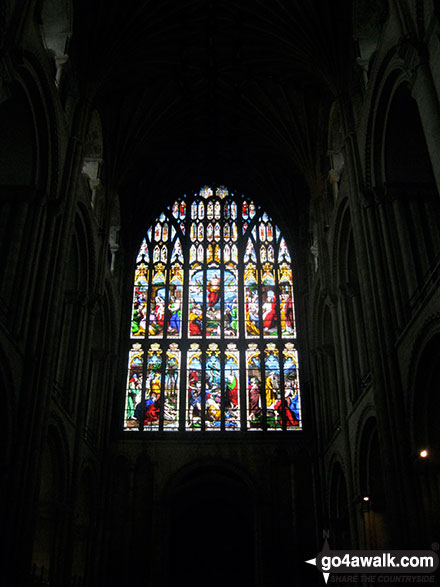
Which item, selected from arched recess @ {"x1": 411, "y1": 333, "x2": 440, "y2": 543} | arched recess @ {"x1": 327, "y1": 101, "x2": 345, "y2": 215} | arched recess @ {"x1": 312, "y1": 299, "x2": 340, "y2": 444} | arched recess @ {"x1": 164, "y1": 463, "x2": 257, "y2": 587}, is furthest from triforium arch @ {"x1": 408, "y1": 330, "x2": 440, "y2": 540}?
arched recess @ {"x1": 164, "y1": 463, "x2": 257, "y2": 587}

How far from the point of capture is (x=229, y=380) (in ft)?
70.9

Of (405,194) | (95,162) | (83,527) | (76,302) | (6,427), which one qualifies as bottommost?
(83,527)

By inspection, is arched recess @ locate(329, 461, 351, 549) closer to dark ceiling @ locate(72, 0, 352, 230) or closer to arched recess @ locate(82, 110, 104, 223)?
dark ceiling @ locate(72, 0, 352, 230)

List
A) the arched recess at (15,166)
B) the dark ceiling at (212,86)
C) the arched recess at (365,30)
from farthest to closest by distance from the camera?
the dark ceiling at (212,86)
the arched recess at (365,30)
the arched recess at (15,166)

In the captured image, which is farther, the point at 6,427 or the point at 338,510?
the point at 338,510

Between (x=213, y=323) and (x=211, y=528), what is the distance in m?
7.08

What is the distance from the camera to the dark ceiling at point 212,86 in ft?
56.5

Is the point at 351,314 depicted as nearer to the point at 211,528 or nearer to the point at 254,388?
the point at 254,388

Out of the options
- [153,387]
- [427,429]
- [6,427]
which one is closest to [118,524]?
[153,387]

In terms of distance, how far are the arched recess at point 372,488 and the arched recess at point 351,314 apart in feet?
3.96

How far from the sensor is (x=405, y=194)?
13609mm

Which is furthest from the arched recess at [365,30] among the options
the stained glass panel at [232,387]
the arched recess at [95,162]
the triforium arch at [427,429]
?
the stained glass panel at [232,387]

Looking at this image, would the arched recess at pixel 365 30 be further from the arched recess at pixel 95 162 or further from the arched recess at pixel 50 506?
the arched recess at pixel 50 506

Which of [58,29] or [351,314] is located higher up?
[58,29]
